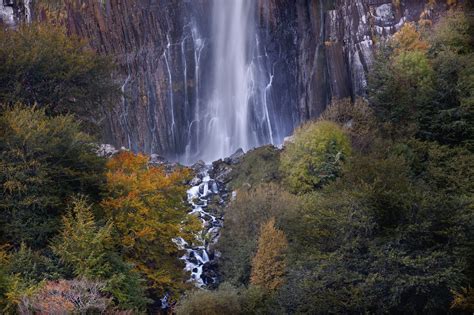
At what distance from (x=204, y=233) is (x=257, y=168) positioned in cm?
680

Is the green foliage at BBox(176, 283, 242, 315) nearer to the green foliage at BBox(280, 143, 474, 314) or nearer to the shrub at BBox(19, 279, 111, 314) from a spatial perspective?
the green foliage at BBox(280, 143, 474, 314)

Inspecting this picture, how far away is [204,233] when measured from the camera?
32375 millimetres

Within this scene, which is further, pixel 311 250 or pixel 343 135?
pixel 343 135

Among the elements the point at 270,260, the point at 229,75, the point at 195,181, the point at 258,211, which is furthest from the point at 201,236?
the point at 229,75

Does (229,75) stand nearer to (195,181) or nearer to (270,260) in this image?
(195,181)

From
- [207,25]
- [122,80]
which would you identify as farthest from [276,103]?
[122,80]

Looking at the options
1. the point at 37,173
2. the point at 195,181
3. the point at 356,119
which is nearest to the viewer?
the point at 37,173

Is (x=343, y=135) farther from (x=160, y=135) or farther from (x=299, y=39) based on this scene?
(x=160, y=135)

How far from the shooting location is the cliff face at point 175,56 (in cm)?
4628

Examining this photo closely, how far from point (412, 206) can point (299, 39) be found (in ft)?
91.6

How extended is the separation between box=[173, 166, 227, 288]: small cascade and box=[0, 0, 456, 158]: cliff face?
404 inches

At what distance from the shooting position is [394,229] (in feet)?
72.8

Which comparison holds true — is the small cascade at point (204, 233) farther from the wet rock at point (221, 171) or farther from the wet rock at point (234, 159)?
the wet rock at point (234, 159)

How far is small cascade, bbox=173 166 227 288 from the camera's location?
99.3 feet
